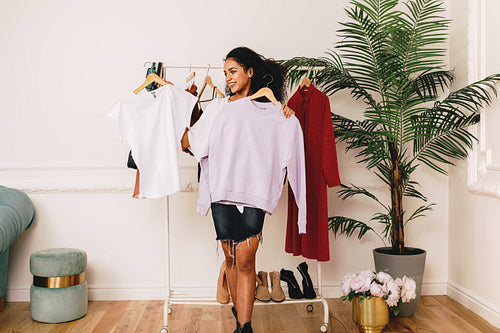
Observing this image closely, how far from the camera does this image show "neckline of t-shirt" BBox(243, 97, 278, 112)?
2418mm

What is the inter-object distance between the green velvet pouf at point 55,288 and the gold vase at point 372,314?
1.71m

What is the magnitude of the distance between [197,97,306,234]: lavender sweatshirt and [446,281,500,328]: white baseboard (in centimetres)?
133

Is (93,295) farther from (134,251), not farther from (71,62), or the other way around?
(71,62)

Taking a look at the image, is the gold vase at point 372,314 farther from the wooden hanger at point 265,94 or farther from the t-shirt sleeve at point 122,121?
the t-shirt sleeve at point 122,121

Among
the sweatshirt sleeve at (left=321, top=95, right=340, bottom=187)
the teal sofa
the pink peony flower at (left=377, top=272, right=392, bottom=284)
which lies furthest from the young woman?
the teal sofa

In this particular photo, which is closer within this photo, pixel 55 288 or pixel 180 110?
pixel 180 110

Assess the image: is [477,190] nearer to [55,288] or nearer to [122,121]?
[122,121]

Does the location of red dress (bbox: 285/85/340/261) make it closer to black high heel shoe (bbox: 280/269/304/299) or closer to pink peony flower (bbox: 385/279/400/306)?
black high heel shoe (bbox: 280/269/304/299)

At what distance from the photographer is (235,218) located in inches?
94.3

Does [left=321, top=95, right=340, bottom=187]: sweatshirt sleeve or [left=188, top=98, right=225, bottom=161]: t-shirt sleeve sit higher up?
[left=188, top=98, right=225, bottom=161]: t-shirt sleeve

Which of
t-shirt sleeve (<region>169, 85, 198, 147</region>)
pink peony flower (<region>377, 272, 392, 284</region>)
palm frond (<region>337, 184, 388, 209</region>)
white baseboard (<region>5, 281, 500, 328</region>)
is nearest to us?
t-shirt sleeve (<region>169, 85, 198, 147</region>)

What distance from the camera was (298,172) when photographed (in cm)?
251

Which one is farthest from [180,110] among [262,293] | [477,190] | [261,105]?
[477,190]

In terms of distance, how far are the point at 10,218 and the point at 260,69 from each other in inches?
70.1
